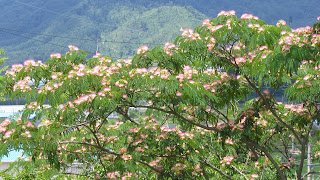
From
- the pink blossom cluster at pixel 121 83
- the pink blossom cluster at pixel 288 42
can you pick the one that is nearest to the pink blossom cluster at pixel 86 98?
the pink blossom cluster at pixel 121 83

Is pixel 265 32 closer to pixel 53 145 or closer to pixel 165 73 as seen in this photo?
pixel 165 73

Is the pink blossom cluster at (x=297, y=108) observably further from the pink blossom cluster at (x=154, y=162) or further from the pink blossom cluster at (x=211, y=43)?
the pink blossom cluster at (x=154, y=162)

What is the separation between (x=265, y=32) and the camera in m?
3.59

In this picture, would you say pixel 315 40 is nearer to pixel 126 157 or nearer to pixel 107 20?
pixel 126 157

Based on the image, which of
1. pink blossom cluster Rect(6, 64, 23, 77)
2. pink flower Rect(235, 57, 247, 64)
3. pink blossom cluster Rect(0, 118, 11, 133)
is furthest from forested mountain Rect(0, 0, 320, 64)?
pink blossom cluster Rect(0, 118, 11, 133)

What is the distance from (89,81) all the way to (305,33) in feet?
6.96

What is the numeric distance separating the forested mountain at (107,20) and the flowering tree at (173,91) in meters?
58.0

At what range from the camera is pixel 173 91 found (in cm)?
351

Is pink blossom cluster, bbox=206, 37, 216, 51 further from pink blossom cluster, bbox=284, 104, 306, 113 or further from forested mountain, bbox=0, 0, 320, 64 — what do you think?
forested mountain, bbox=0, 0, 320, 64

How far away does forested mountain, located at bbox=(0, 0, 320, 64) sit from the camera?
224 ft

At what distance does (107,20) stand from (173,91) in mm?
83649

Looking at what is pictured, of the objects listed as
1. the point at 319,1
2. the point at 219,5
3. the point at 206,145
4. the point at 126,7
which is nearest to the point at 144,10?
the point at 126,7

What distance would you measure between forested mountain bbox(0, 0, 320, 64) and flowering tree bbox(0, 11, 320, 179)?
5797 centimetres

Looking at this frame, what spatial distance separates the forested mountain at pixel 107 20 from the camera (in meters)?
68.3
